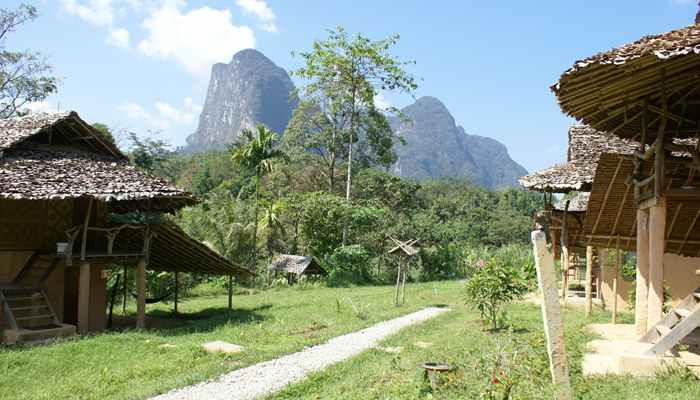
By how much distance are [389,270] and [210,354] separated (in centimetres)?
2119

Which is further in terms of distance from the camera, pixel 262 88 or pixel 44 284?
pixel 262 88

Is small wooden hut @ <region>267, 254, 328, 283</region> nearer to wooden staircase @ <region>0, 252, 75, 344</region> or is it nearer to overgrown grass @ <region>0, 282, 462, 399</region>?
overgrown grass @ <region>0, 282, 462, 399</region>

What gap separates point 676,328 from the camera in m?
6.05

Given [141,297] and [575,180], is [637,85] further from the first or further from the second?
[141,297]

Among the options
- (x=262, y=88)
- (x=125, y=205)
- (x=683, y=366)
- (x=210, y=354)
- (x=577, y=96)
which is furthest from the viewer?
(x=262, y=88)

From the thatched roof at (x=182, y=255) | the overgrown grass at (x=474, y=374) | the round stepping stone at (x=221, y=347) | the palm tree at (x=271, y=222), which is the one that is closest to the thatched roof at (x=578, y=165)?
the overgrown grass at (x=474, y=374)

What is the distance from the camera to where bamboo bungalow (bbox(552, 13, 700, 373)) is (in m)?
6.12

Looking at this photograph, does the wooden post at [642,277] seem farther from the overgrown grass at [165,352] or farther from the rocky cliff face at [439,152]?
the rocky cliff face at [439,152]

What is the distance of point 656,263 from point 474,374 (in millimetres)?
2683

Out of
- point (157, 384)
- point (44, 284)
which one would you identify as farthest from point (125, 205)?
point (157, 384)

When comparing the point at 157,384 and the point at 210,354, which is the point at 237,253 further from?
the point at 157,384

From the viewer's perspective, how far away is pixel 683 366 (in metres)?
6.07

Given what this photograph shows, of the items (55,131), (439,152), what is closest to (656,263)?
(55,131)

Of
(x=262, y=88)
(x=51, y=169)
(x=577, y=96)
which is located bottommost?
(x=51, y=169)
